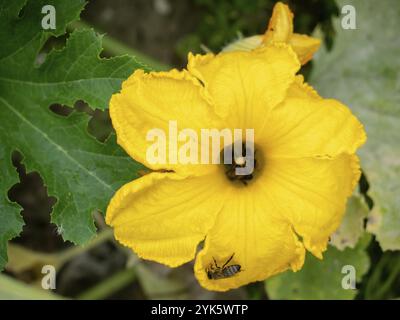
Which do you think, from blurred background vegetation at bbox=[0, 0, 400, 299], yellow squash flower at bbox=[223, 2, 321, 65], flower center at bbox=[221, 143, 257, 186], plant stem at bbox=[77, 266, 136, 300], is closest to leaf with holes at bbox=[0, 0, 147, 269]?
flower center at bbox=[221, 143, 257, 186]

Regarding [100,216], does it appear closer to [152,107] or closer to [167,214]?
[167,214]

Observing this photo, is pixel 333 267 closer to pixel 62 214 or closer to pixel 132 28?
pixel 62 214

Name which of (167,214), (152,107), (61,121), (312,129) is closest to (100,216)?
(61,121)

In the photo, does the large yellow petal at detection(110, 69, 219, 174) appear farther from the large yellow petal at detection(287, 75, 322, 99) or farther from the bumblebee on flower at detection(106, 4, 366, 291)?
the large yellow petal at detection(287, 75, 322, 99)

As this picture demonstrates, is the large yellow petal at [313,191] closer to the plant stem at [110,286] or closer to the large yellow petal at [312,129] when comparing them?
the large yellow petal at [312,129]

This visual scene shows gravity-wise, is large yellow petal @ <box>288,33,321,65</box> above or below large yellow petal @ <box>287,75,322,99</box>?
above

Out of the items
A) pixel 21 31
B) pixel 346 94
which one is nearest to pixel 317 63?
pixel 346 94

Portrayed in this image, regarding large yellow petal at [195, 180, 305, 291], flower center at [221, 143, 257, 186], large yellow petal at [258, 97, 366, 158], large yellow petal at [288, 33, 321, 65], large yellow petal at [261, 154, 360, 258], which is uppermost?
large yellow petal at [288, 33, 321, 65]
